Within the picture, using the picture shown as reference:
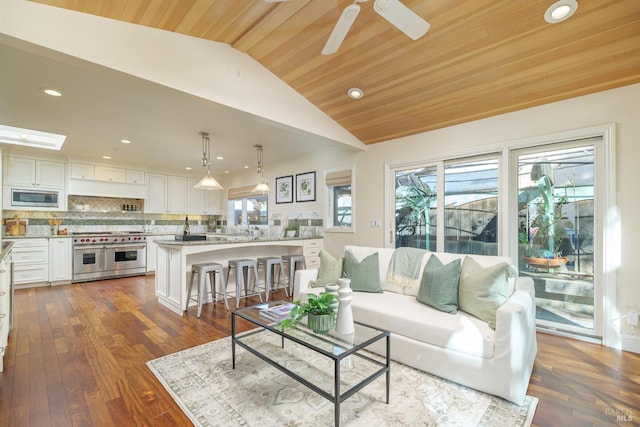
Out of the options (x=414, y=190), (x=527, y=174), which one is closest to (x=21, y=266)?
(x=414, y=190)

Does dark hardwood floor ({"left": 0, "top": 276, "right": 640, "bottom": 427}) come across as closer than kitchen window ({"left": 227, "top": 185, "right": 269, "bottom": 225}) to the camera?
Yes

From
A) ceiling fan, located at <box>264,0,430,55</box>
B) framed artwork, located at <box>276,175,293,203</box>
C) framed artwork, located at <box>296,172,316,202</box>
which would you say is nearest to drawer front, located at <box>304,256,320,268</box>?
framed artwork, located at <box>296,172,316,202</box>

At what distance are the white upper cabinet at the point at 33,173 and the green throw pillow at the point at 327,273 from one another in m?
5.46

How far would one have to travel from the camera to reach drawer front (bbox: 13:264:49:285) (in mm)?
4793

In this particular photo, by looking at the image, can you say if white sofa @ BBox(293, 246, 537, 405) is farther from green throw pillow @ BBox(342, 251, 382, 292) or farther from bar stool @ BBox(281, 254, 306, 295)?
bar stool @ BBox(281, 254, 306, 295)

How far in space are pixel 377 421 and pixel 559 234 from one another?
9.02ft

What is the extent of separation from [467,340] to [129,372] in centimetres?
252

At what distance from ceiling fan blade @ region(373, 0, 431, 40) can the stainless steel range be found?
20.2 feet

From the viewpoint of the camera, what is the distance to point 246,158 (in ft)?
18.7

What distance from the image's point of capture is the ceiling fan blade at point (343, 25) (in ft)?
5.49

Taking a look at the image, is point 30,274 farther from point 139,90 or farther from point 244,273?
point 139,90

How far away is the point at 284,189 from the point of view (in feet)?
19.4

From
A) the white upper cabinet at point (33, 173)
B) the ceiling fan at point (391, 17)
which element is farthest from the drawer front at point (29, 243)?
the ceiling fan at point (391, 17)

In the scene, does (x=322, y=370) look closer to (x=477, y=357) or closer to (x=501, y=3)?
(x=477, y=357)
